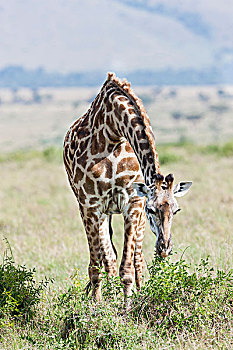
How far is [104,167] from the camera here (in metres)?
5.44

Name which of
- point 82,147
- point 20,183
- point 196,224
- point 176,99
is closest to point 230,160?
point 20,183

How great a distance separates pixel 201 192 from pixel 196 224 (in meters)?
3.33

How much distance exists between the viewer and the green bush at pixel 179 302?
465 cm

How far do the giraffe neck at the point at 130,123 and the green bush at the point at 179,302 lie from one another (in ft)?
3.18

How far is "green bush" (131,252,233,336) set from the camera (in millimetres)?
4652

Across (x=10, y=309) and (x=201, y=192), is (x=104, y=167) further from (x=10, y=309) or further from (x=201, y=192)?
(x=201, y=192)

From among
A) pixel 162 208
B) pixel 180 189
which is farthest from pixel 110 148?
pixel 162 208

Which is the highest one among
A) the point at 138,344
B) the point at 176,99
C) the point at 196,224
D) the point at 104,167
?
the point at 176,99

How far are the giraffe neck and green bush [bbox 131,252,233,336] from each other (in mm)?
968

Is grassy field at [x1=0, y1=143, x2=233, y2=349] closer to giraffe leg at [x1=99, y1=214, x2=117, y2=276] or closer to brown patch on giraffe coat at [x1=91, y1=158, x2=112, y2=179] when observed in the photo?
giraffe leg at [x1=99, y1=214, x2=117, y2=276]

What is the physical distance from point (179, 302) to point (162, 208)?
1.17 metres

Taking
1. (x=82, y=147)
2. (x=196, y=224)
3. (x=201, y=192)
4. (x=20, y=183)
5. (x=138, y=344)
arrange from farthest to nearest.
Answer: (x=20, y=183)
(x=201, y=192)
(x=196, y=224)
(x=82, y=147)
(x=138, y=344)

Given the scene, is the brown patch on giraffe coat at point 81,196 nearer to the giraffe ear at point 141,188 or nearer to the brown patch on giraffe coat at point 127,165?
the brown patch on giraffe coat at point 127,165

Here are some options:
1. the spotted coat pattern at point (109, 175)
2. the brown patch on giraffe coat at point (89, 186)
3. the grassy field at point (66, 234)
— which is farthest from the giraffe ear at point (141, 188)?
the brown patch on giraffe coat at point (89, 186)
